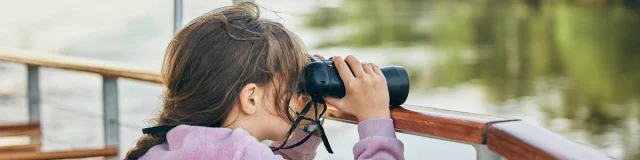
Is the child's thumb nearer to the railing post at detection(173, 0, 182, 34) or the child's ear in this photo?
the child's ear

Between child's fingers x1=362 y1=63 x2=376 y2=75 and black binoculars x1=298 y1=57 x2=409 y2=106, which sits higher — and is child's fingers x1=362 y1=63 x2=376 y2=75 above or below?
above

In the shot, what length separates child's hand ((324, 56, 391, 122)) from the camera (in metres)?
0.90

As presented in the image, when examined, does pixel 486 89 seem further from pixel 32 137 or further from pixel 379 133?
pixel 379 133

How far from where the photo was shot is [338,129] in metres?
1.20

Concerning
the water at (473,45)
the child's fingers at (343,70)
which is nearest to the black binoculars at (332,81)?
the child's fingers at (343,70)

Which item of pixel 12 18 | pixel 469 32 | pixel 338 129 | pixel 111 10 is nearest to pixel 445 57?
pixel 469 32

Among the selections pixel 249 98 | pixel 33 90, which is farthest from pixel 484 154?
pixel 33 90

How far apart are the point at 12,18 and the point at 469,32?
6999 mm

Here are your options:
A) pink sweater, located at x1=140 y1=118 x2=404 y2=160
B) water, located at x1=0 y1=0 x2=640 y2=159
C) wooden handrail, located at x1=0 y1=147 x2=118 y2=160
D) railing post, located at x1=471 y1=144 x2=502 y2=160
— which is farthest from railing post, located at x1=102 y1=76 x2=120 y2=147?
water, located at x1=0 y1=0 x2=640 y2=159

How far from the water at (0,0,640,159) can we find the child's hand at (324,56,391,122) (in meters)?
5.34

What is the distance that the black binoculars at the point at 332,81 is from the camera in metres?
0.90

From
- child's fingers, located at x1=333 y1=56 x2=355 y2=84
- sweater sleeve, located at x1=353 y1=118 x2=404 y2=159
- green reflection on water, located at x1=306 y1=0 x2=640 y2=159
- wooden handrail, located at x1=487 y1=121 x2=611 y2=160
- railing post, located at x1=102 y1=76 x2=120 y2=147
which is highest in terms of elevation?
child's fingers, located at x1=333 y1=56 x2=355 y2=84

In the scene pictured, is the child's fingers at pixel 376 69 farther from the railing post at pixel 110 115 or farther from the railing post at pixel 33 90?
the railing post at pixel 33 90

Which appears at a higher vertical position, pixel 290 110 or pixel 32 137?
pixel 290 110
